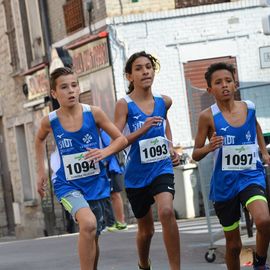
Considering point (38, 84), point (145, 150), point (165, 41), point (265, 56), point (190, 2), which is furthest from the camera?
point (38, 84)

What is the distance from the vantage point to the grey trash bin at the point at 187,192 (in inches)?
915

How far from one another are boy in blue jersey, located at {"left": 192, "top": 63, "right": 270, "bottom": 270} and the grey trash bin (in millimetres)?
13301

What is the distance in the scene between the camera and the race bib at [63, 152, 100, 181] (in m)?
9.79

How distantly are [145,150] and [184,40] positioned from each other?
606 inches

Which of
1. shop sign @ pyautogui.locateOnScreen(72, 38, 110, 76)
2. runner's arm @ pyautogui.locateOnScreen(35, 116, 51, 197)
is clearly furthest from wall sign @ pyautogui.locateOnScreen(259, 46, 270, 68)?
shop sign @ pyautogui.locateOnScreen(72, 38, 110, 76)

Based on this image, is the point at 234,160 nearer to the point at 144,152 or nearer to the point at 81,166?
the point at 144,152

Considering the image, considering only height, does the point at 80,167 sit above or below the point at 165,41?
below

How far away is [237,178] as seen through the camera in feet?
31.8

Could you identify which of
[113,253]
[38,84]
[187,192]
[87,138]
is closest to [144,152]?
[87,138]

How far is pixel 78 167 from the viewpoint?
9.79 m

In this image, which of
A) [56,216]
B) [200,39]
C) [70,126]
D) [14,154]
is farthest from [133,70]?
[14,154]

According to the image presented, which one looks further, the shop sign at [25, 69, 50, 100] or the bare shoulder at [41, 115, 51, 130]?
the shop sign at [25, 69, 50, 100]

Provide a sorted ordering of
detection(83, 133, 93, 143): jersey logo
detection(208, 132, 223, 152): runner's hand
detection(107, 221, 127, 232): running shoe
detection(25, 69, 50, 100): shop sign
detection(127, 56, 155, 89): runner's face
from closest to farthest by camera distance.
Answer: detection(208, 132, 223, 152): runner's hand < detection(83, 133, 93, 143): jersey logo < detection(127, 56, 155, 89): runner's face < detection(107, 221, 127, 232): running shoe < detection(25, 69, 50, 100): shop sign

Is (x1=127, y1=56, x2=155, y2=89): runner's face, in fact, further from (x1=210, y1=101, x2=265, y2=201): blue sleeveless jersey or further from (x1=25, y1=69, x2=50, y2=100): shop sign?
(x1=25, y1=69, x2=50, y2=100): shop sign
